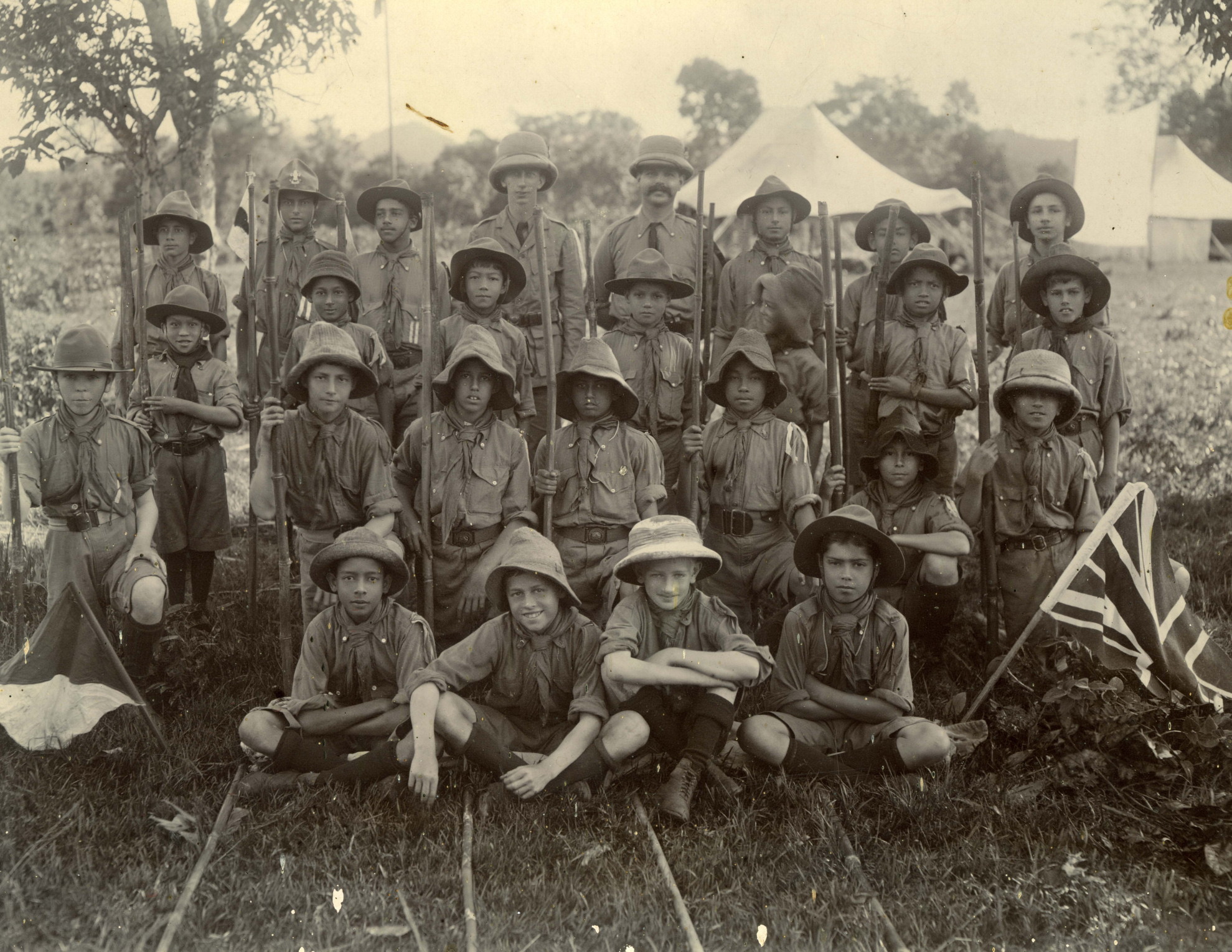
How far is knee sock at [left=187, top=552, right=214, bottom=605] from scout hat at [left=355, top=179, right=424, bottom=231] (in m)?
2.46

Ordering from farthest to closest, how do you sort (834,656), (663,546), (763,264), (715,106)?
(715,106)
(763,264)
(834,656)
(663,546)

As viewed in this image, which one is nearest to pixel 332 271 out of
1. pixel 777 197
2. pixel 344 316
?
pixel 344 316

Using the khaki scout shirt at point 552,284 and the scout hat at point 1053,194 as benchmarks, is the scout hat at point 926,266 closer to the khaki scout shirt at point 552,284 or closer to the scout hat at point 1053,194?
the scout hat at point 1053,194

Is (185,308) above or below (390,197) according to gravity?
below

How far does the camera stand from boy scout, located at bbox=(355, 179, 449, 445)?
7199 mm

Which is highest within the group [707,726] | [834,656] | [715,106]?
[715,106]

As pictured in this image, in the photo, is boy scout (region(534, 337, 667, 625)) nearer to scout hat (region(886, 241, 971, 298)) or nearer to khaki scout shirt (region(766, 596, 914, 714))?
khaki scout shirt (region(766, 596, 914, 714))

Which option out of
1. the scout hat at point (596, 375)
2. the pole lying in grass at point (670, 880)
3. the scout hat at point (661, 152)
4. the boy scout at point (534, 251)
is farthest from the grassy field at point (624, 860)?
the scout hat at point (661, 152)

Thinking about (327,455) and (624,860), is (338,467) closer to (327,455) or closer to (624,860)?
(327,455)

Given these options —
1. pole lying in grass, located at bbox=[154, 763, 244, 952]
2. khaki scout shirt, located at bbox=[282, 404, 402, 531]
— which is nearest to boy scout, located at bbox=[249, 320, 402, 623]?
khaki scout shirt, located at bbox=[282, 404, 402, 531]

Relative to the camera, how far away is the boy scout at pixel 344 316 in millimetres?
6758

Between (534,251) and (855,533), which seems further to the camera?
(534,251)

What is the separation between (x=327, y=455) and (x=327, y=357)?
566mm

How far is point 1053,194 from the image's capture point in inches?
283
